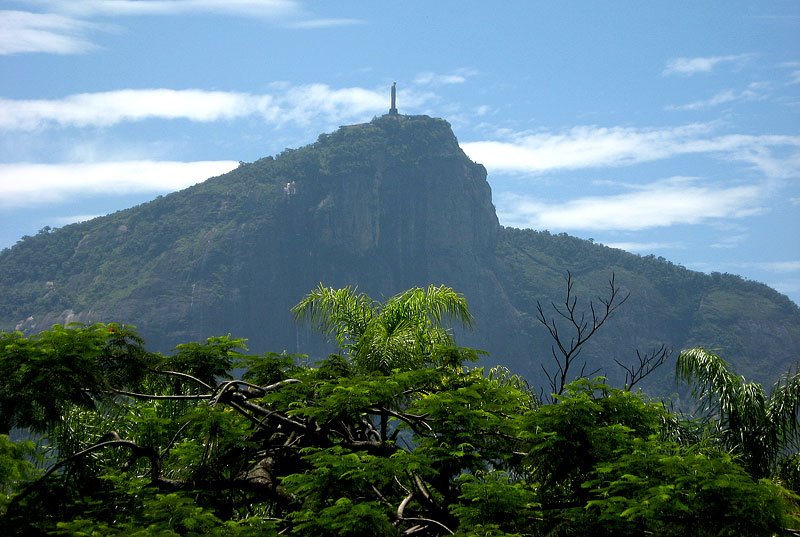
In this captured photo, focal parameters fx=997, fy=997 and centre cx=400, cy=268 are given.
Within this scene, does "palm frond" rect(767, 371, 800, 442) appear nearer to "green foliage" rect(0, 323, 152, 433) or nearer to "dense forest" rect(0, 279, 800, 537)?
"dense forest" rect(0, 279, 800, 537)

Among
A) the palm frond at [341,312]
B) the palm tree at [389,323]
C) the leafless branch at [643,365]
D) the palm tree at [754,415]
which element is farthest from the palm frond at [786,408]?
the palm frond at [341,312]

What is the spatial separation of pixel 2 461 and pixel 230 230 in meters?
136

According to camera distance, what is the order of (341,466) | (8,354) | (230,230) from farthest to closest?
1. (230,230)
2. (8,354)
3. (341,466)

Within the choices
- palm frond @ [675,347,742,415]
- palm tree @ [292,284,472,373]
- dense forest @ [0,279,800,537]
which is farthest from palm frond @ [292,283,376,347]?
palm frond @ [675,347,742,415]

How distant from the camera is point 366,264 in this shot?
6156 inches

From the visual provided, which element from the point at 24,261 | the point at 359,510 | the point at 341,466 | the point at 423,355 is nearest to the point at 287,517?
the point at 341,466

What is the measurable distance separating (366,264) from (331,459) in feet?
489

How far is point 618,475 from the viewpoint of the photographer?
7.47 meters

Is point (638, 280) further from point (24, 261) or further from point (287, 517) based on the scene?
point (287, 517)

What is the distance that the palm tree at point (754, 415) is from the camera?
1350cm

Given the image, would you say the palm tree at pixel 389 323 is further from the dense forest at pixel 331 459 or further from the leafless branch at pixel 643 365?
the leafless branch at pixel 643 365

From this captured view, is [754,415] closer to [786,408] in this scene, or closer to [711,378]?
[786,408]

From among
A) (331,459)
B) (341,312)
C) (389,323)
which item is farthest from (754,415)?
(331,459)

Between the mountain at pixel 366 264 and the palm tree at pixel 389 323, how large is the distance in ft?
375
